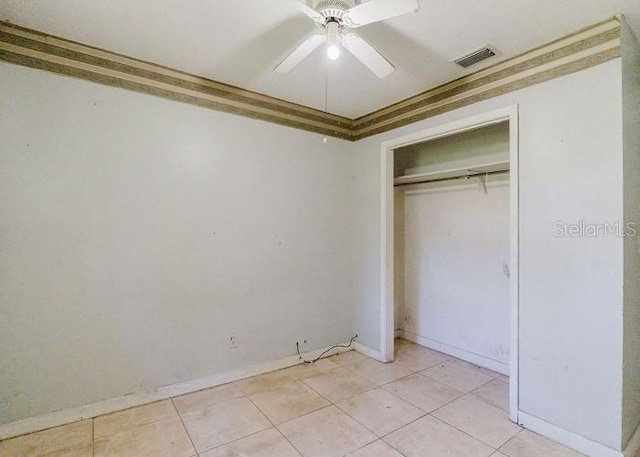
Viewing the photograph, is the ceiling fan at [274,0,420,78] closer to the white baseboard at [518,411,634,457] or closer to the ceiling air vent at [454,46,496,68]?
the ceiling air vent at [454,46,496,68]

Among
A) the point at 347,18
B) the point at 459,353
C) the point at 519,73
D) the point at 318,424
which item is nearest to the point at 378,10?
the point at 347,18

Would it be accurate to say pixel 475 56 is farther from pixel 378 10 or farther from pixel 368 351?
pixel 368 351

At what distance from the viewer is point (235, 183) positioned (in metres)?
2.97

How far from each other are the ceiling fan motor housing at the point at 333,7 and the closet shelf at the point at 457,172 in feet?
6.30

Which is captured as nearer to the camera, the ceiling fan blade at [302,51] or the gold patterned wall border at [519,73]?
the ceiling fan blade at [302,51]

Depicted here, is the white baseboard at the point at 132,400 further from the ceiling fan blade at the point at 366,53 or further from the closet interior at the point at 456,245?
the ceiling fan blade at the point at 366,53

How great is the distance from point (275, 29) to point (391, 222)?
2.16 metres

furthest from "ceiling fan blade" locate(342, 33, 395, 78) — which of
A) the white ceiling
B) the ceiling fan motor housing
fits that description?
the white ceiling

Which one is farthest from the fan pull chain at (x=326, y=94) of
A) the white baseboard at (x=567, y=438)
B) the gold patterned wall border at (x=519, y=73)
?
the white baseboard at (x=567, y=438)

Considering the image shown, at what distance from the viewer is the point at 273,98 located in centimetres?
313

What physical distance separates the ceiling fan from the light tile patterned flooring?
2.46 metres

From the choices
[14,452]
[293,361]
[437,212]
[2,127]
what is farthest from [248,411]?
[437,212]

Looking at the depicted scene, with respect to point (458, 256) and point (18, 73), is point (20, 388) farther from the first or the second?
point (458, 256)

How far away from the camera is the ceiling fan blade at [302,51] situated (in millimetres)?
1744
